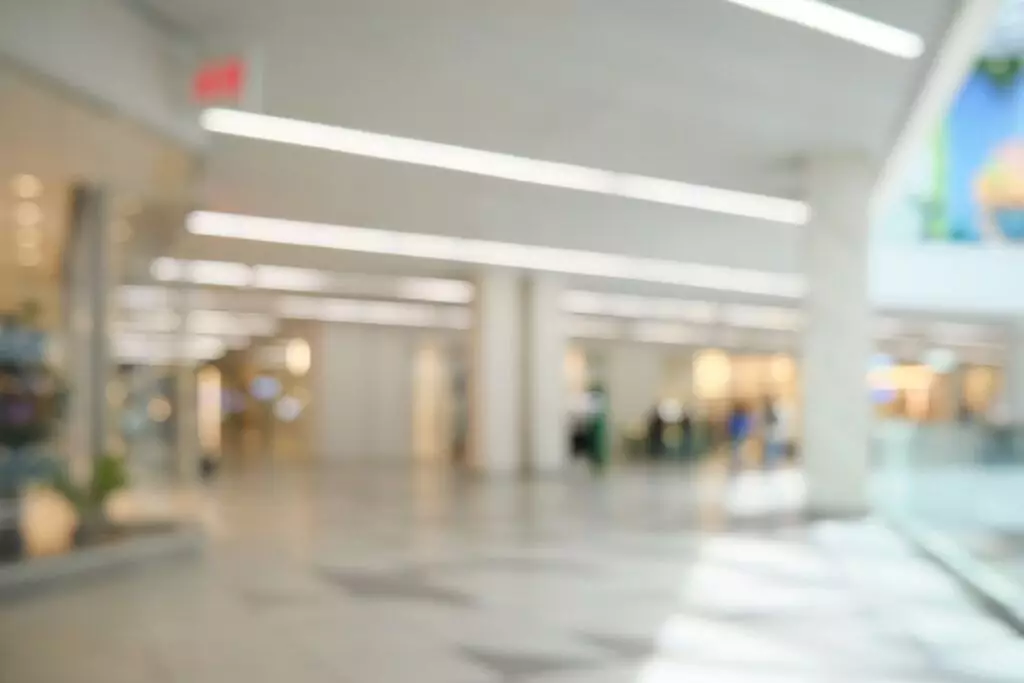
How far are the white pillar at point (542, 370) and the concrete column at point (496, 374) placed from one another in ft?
0.94

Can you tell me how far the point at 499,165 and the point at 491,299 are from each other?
11.5 m

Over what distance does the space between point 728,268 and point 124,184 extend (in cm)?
1488

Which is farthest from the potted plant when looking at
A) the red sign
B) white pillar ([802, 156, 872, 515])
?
white pillar ([802, 156, 872, 515])

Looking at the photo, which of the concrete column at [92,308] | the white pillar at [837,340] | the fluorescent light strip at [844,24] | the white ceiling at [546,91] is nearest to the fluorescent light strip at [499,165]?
the white ceiling at [546,91]

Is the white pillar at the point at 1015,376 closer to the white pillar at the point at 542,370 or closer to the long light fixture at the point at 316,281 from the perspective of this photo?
the white pillar at the point at 542,370

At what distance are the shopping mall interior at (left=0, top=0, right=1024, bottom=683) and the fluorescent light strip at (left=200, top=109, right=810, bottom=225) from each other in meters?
0.09

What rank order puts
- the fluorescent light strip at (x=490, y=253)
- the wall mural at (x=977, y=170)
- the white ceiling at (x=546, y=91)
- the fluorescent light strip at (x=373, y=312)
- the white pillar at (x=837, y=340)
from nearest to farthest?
the white ceiling at (x=546, y=91) → the white pillar at (x=837, y=340) → the fluorescent light strip at (x=490, y=253) → the wall mural at (x=977, y=170) → the fluorescent light strip at (x=373, y=312)

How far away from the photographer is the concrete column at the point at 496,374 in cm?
2591

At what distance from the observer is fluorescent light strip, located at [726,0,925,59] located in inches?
356

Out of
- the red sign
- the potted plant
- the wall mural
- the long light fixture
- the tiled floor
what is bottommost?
the tiled floor

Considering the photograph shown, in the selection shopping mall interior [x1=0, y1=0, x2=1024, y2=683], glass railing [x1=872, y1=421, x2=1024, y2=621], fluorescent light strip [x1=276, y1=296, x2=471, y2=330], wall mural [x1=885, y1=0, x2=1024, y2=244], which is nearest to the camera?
shopping mall interior [x1=0, y1=0, x2=1024, y2=683]

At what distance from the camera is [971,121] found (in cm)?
3072

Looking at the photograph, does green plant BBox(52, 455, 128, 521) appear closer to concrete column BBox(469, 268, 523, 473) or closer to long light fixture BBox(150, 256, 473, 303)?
long light fixture BBox(150, 256, 473, 303)

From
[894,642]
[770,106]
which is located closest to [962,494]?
[770,106]
